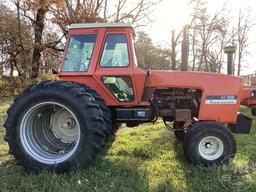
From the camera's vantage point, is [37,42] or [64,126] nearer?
[64,126]

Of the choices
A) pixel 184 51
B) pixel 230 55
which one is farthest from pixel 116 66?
pixel 184 51

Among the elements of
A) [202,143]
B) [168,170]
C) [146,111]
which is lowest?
[168,170]

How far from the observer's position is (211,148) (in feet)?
16.8

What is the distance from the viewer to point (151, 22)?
2377cm

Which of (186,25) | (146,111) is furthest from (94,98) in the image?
(186,25)

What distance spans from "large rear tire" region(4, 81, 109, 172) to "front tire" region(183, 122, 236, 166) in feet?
4.38

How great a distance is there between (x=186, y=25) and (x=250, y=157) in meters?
24.5

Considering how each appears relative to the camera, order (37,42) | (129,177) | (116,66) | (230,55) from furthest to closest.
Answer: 1. (37,42)
2. (230,55)
3. (116,66)
4. (129,177)

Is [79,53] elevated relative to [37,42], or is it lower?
lower

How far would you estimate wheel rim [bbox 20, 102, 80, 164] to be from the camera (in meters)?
4.77

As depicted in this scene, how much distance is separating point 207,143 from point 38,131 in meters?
2.60

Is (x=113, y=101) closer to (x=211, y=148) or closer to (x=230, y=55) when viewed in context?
(x=211, y=148)

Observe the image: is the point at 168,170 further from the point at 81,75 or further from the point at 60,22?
the point at 60,22

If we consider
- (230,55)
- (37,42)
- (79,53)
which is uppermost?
(37,42)
